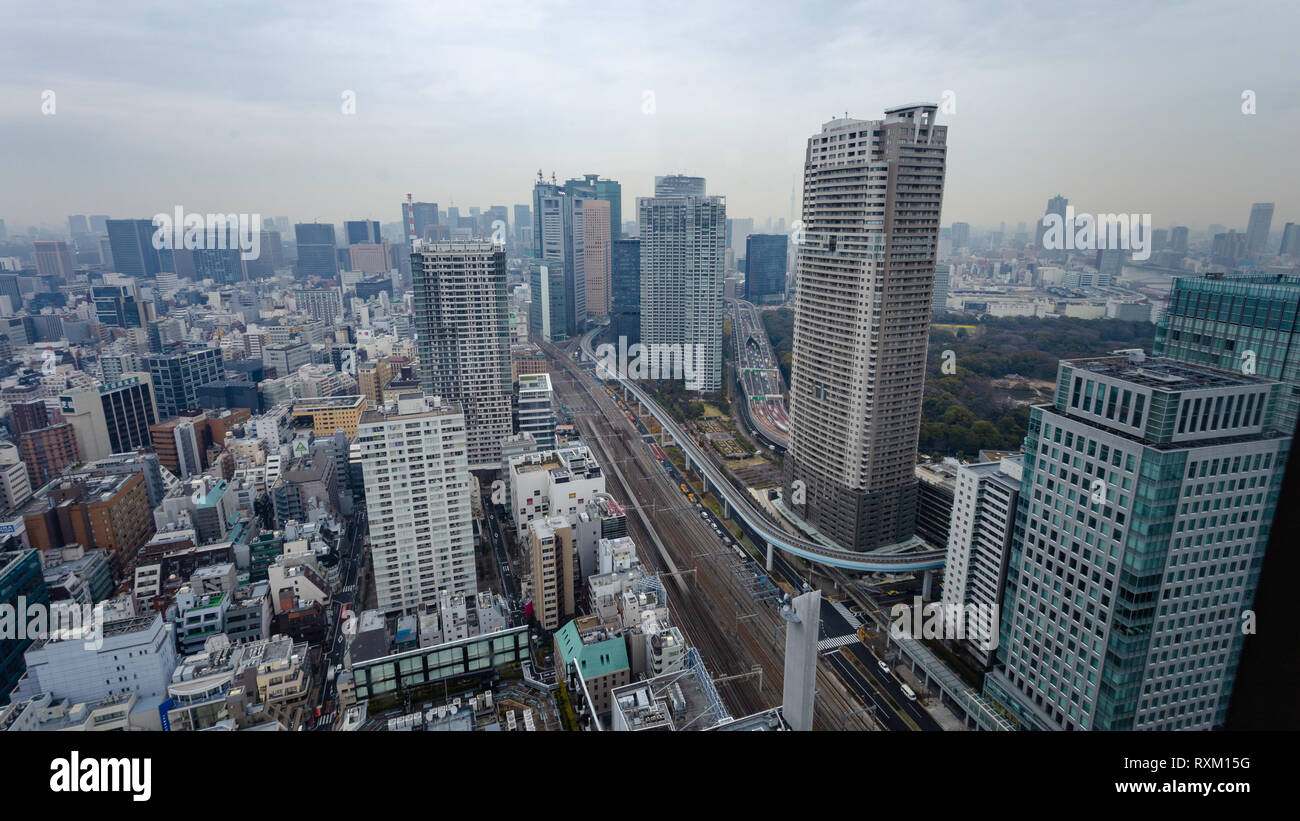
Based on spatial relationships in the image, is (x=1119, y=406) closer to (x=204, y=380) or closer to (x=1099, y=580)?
(x=1099, y=580)

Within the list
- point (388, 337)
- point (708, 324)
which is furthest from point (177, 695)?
point (388, 337)

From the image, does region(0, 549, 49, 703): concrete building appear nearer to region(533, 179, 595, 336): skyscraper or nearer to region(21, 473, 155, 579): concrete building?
region(21, 473, 155, 579): concrete building

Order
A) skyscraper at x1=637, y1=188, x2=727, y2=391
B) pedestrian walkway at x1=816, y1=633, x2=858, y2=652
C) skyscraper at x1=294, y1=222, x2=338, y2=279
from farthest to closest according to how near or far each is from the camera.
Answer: skyscraper at x1=294, y1=222, x2=338, y2=279, skyscraper at x1=637, y1=188, x2=727, y2=391, pedestrian walkway at x1=816, y1=633, x2=858, y2=652

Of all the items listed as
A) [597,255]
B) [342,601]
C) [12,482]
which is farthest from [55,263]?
[342,601]

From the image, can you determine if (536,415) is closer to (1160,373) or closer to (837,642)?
(837,642)

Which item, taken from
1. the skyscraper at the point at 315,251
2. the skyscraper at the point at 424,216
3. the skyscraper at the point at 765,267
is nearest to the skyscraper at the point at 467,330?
the skyscraper at the point at 424,216

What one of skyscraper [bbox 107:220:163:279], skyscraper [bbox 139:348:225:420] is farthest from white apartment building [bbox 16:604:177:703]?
skyscraper [bbox 107:220:163:279]

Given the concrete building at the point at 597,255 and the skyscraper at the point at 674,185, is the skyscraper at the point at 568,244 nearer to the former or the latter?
the concrete building at the point at 597,255
